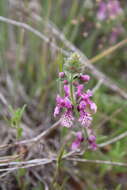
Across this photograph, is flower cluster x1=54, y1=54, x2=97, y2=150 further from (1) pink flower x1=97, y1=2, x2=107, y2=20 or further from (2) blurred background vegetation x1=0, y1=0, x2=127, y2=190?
(1) pink flower x1=97, y1=2, x2=107, y2=20

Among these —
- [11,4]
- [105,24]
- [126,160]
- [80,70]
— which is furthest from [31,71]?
[80,70]

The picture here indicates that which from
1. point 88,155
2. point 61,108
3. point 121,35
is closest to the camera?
point 61,108

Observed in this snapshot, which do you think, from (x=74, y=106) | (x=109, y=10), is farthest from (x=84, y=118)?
(x=109, y=10)

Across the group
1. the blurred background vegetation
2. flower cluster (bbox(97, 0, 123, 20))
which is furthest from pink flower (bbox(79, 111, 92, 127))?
flower cluster (bbox(97, 0, 123, 20))

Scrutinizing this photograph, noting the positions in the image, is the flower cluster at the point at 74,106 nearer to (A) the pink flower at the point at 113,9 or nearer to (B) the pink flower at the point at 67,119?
(B) the pink flower at the point at 67,119

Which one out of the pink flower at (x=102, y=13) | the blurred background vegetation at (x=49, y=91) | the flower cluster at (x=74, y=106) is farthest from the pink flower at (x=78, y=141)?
the pink flower at (x=102, y=13)

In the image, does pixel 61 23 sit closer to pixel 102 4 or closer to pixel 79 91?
pixel 102 4
